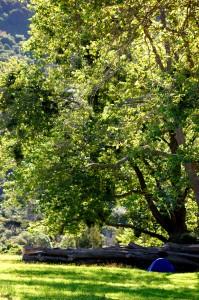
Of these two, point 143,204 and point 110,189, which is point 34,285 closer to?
point 110,189

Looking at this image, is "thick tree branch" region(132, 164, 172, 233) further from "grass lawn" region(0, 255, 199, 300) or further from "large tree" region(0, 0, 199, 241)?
"grass lawn" region(0, 255, 199, 300)

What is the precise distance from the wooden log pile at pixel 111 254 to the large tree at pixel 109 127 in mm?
2928

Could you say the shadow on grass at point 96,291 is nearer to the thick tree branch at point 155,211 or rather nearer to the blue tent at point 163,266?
the blue tent at point 163,266

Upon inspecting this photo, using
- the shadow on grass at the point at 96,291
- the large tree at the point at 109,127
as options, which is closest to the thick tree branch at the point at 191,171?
the large tree at the point at 109,127

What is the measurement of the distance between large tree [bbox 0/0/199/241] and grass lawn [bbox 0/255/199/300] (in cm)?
545

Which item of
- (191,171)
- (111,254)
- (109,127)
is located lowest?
(111,254)

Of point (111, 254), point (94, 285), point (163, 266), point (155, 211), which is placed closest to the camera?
point (94, 285)

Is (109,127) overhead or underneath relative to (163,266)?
overhead

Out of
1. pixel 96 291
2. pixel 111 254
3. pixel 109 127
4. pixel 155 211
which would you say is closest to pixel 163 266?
pixel 111 254

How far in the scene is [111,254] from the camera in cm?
2792

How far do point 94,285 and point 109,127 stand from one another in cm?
823

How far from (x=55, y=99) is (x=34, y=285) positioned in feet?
63.4

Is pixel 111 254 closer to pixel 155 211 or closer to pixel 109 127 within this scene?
pixel 155 211

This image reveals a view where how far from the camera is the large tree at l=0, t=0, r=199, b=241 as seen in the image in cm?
2034
